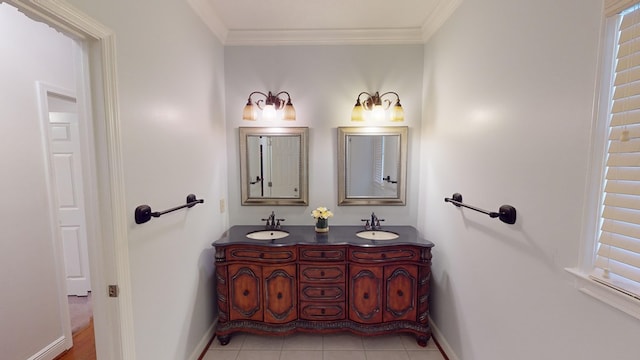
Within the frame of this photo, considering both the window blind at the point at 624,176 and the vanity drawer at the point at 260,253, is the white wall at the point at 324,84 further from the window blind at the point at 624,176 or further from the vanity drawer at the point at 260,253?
the window blind at the point at 624,176

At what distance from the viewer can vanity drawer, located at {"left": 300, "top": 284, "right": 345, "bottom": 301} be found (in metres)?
2.07

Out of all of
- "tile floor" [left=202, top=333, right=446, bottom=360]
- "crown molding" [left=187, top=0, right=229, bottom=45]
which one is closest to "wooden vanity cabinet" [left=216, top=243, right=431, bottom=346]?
"tile floor" [left=202, top=333, right=446, bottom=360]

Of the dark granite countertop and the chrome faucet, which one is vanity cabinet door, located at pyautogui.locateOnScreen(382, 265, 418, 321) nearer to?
the dark granite countertop

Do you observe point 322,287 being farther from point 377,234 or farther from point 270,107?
point 270,107

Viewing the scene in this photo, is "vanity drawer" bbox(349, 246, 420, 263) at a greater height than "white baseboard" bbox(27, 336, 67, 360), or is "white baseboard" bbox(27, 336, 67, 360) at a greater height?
"vanity drawer" bbox(349, 246, 420, 263)

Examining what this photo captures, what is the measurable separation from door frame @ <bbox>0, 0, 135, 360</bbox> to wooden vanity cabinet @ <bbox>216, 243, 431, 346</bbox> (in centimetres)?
87

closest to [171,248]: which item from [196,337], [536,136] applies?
[196,337]

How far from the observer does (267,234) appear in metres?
2.35

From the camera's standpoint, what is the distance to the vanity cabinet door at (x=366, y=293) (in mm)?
2041

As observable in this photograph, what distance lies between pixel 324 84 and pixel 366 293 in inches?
73.9

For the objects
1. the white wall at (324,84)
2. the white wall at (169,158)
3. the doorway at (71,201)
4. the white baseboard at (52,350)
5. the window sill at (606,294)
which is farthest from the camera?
the doorway at (71,201)

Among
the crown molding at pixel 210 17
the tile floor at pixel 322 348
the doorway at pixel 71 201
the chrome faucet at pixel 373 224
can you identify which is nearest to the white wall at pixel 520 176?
the tile floor at pixel 322 348

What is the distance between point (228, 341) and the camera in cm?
211

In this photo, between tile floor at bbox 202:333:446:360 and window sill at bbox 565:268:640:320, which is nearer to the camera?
window sill at bbox 565:268:640:320
